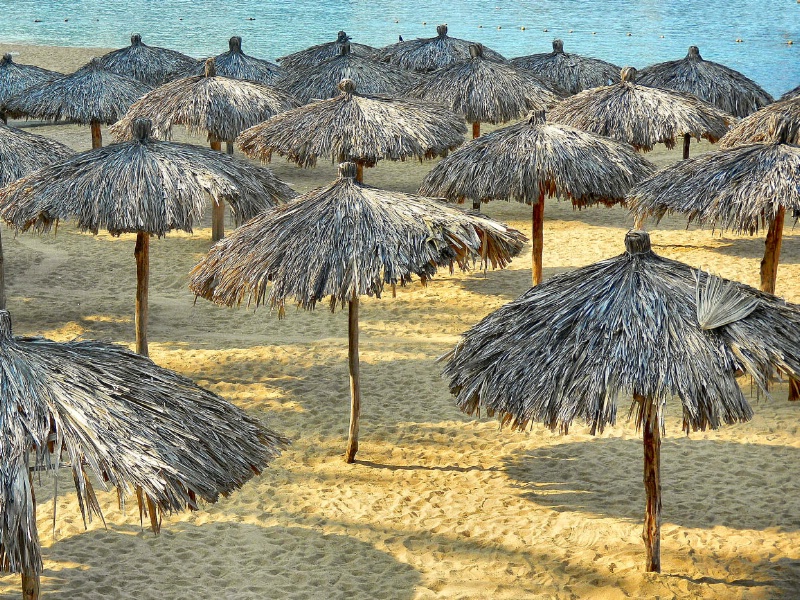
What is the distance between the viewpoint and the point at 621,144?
10477 millimetres

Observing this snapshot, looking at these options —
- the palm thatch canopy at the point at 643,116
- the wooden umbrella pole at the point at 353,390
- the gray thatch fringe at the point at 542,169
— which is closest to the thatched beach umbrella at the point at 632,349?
the wooden umbrella pole at the point at 353,390

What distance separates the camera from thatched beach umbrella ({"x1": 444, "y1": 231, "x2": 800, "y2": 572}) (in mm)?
5418

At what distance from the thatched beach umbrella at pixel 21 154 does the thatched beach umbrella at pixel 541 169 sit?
4.02 metres

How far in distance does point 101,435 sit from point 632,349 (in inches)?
114

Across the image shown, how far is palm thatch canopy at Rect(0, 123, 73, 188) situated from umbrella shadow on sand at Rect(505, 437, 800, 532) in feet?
19.3

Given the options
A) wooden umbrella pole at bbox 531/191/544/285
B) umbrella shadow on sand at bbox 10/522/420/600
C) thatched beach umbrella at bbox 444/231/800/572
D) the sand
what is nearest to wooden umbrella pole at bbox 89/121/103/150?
the sand

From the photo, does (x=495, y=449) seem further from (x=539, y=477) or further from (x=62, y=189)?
(x=62, y=189)

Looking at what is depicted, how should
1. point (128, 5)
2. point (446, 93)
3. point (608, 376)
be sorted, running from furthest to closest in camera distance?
1. point (128, 5)
2. point (446, 93)
3. point (608, 376)

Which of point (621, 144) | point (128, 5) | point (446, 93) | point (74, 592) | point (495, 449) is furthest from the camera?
point (128, 5)

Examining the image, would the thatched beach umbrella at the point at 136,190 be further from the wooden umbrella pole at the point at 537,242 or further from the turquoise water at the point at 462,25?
the turquoise water at the point at 462,25

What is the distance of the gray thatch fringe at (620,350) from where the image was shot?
5.41 metres

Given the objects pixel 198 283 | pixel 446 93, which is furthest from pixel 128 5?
pixel 198 283

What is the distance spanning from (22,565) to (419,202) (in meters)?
4.16

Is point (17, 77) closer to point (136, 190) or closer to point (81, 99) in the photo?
point (81, 99)
